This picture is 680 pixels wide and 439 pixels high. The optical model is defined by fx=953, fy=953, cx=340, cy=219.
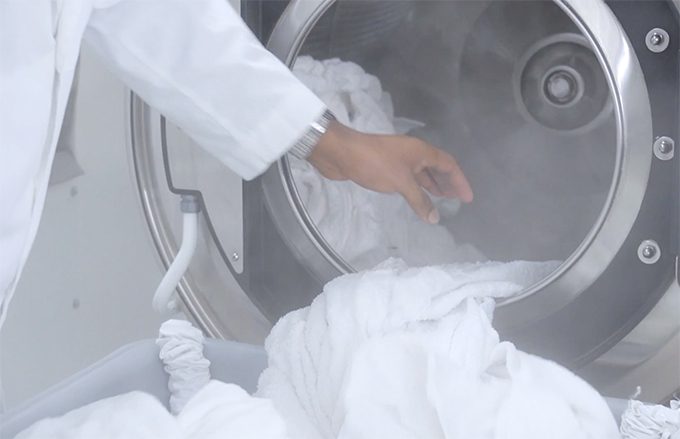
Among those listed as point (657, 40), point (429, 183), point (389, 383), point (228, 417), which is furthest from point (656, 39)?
point (228, 417)

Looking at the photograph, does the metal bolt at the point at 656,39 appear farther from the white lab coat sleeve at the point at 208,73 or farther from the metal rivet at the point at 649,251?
the white lab coat sleeve at the point at 208,73

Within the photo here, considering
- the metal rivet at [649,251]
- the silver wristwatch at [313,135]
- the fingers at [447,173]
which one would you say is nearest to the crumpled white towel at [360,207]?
the fingers at [447,173]

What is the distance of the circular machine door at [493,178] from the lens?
93 centimetres

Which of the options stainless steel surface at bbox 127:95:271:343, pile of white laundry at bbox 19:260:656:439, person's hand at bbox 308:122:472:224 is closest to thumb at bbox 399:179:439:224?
person's hand at bbox 308:122:472:224

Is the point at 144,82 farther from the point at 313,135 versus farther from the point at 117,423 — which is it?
the point at 117,423

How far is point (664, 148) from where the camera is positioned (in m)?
0.92

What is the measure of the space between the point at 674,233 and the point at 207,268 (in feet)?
1.74

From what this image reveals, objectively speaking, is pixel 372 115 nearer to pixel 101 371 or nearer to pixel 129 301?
pixel 129 301

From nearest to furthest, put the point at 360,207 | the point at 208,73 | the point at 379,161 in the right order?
1. the point at 208,73
2. the point at 379,161
3. the point at 360,207

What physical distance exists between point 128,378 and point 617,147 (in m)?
0.53

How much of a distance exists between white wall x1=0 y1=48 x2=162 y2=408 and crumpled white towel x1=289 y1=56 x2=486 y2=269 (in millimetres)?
218

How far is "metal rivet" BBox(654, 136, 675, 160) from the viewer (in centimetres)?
92

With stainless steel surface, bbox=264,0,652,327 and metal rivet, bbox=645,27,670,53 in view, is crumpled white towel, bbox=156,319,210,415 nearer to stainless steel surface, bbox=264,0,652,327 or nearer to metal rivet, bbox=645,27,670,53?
stainless steel surface, bbox=264,0,652,327

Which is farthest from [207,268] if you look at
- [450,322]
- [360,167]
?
[450,322]
